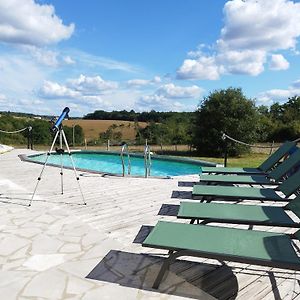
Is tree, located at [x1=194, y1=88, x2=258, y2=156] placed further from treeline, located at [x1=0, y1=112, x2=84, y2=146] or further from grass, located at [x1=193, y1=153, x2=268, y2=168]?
treeline, located at [x1=0, y1=112, x2=84, y2=146]

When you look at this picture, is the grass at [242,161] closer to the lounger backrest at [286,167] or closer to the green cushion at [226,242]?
the lounger backrest at [286,167]

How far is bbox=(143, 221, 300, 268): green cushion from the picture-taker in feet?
8.00

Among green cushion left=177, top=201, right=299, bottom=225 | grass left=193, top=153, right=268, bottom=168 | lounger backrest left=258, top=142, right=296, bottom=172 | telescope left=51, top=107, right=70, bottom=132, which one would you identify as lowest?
grass left=193, top=153, right=268, bottom=168

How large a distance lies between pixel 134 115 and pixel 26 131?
12379 millimetres

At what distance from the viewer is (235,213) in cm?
355

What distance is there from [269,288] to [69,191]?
15.0 ft

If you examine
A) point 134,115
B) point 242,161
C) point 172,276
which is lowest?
point 242,161

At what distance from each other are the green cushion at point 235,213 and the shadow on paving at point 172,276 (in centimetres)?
49

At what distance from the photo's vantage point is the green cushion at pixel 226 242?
8.00 ft

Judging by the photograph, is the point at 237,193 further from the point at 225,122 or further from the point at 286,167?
the point at 225,122

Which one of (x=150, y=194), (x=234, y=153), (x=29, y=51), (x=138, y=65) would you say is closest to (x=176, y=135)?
(x=234, y=153)

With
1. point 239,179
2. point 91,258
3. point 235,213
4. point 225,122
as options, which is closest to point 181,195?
point 239,179

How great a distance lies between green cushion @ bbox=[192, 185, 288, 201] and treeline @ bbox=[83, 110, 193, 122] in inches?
807

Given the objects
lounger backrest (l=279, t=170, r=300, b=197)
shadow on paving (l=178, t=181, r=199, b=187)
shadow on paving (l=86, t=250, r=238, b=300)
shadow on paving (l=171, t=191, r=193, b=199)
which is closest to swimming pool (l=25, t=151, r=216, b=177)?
shadow on paving (l=178, t=181, r=199, b=187)
